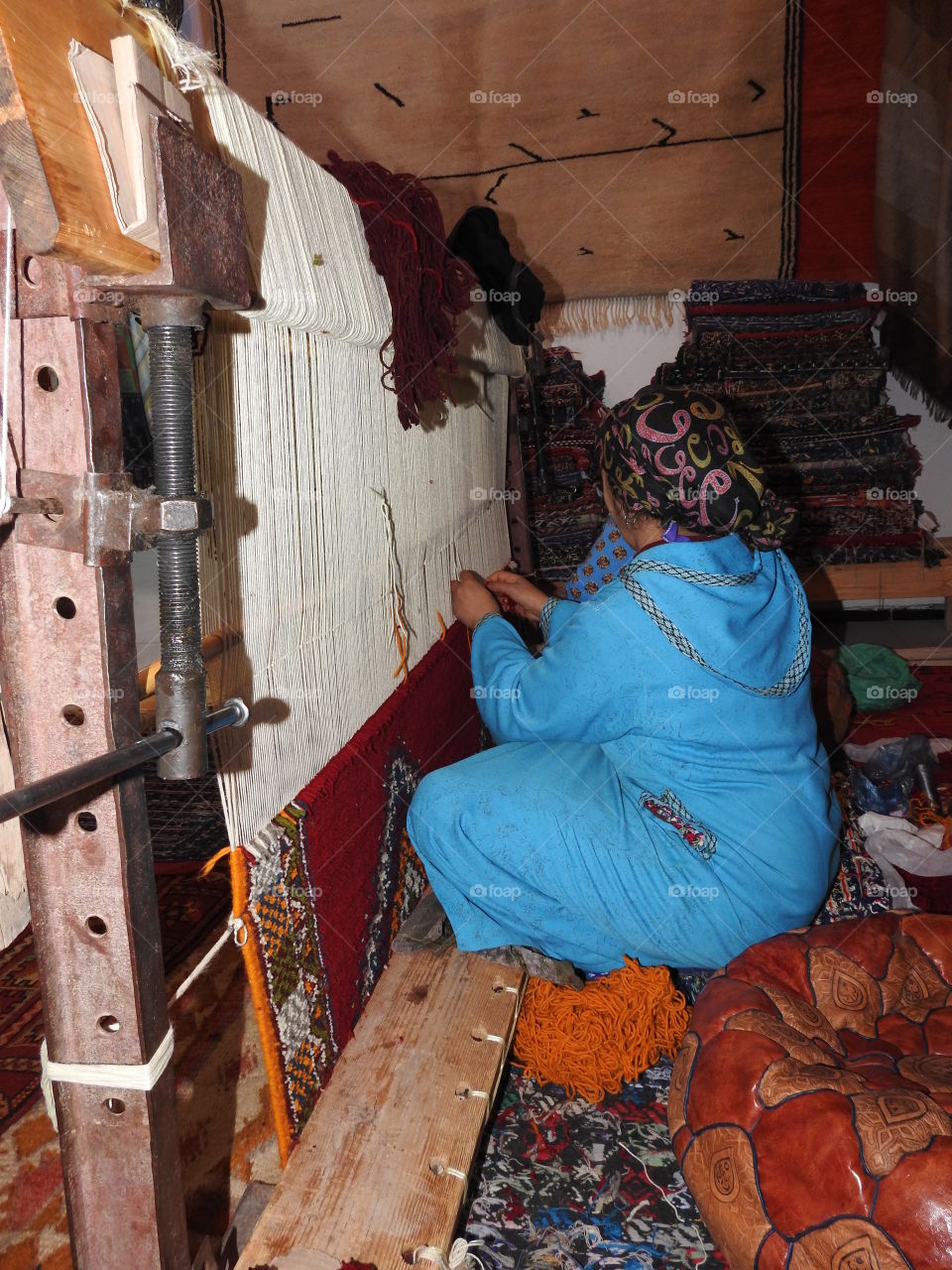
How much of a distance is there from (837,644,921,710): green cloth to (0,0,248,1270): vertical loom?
3.43m

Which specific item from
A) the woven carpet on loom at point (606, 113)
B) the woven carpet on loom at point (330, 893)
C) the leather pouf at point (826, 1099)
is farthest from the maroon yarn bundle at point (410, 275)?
the woven carpet on loom at point (606, 113)

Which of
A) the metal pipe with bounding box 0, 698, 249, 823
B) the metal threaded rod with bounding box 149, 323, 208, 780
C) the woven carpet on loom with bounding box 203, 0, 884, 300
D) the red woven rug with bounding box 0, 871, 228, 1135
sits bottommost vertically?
the red woven rug with bounding box 0, 871, 228, 1135

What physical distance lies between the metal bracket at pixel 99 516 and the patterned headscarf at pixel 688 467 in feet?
3.85

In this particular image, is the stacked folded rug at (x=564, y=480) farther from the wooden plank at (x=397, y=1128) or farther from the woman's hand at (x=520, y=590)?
the wooden plank at (x=397, y=1128)


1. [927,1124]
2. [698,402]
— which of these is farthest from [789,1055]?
[698,402]

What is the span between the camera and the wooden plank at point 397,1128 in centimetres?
126

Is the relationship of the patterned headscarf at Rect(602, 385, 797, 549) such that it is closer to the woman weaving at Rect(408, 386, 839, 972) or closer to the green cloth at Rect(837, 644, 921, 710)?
the woman weaving at Rect(408, 386, 839, 972)

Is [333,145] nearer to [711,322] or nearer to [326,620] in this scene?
[711,322]

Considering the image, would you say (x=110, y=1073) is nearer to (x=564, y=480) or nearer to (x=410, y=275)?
(x=410, y=275)

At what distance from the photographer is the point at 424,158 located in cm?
398

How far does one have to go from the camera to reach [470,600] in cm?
239

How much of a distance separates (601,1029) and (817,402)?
11.5ft

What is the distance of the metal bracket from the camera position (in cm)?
87

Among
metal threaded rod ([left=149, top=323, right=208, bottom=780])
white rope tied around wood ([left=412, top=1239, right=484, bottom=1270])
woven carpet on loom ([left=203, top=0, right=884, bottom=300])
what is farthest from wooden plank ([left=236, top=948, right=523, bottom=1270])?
woven carpet on loom ([left=203, top=0, right=884, bottom=300])
